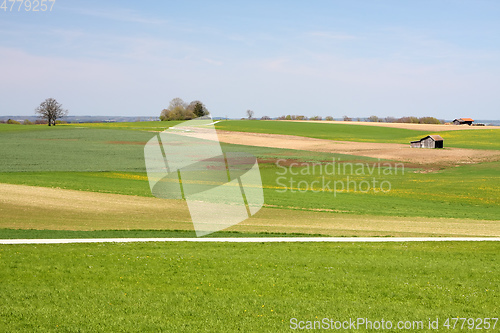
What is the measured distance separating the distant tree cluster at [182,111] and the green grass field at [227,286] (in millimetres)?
102270

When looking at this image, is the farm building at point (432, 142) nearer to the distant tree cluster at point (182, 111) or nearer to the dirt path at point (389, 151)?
the dirt path at point (389, 151)

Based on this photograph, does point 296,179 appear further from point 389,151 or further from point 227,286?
point 227,286

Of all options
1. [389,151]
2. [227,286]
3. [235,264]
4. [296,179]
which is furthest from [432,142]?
[227,286]

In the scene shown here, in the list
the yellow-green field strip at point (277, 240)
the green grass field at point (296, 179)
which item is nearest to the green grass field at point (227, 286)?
the yellow-green field strip at point (277, 240)

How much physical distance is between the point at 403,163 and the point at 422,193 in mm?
18085

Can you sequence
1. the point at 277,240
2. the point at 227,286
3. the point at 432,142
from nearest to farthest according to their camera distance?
the point at 227,286 → the point at 277,240 → the point at 432,142

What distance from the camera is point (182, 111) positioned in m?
126

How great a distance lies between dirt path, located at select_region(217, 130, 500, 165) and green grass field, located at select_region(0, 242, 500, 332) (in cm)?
4379

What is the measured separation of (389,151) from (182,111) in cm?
7240

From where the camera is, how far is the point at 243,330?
33.6 feet

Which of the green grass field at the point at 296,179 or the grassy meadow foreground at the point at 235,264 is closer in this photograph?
the grassy meadow foreground at the point at 235,264

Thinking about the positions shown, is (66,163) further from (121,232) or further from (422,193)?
(422,193)

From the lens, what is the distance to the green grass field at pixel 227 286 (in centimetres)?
1072

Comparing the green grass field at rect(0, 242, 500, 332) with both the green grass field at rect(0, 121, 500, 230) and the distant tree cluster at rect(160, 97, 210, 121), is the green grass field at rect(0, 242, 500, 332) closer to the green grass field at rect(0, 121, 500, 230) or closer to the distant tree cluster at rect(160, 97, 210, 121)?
the green grass field at rect(0, 121, 500, 230)
